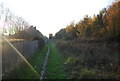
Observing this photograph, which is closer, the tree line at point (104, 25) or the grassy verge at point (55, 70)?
the grassy verge at point (55, 70)

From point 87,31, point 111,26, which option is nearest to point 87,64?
point 111,26

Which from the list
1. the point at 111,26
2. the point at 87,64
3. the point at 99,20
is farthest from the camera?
the point at 99,20

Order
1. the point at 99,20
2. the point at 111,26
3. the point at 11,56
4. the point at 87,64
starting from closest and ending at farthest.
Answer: the point at 11,56 → the point at 87,64 → the point at 111,26 → the point at 99,20

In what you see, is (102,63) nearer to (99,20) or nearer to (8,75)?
(8,75)

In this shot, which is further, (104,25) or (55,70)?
(104,25)

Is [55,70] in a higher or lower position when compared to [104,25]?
lower

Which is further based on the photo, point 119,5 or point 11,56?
point 119,5

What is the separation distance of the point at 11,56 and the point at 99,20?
1746 inches

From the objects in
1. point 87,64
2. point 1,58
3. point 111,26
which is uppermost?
point 111,26

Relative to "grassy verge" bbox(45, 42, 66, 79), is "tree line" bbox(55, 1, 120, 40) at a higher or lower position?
higher

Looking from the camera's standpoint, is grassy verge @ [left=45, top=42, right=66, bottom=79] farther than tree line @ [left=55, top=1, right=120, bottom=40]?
No

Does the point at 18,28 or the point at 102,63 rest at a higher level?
the point at 18,28

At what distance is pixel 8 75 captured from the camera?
10969mm

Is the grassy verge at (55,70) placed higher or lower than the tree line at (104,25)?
lower
